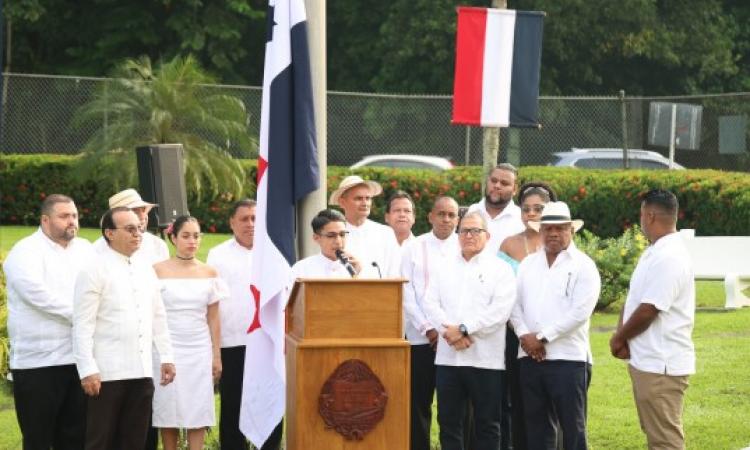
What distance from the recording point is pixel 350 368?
25.9ft

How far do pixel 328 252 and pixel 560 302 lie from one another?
5.03 feet

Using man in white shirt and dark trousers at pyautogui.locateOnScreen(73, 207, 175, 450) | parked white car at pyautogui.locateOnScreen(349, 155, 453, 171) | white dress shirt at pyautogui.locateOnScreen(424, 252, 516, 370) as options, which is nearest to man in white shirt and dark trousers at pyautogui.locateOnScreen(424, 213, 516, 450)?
white dress shirt at pyautogui.locateOnScreen(424, 252, 516, 370)

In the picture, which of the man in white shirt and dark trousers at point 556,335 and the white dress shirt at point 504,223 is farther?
the white dress shirt at point 504,223

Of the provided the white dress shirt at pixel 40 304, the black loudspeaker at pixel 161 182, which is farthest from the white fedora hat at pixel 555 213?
the black loudspeaker at pixel 161 182

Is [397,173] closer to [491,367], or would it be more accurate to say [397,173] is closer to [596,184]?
[596,184]

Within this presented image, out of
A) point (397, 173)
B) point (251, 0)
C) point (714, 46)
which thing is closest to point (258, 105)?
point (397, 173)

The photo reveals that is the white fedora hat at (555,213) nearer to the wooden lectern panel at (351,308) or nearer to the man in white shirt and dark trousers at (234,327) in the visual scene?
the wooden lectern panel at (351,308)

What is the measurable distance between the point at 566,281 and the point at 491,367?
29.7 inches

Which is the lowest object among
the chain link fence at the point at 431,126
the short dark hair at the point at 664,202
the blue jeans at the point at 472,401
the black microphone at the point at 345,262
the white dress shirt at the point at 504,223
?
the blue jeans at the point at 472,401

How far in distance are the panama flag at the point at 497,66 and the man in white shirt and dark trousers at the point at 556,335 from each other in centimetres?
553

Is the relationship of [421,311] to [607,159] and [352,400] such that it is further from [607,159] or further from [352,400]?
[607,159]

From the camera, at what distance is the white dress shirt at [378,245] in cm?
994

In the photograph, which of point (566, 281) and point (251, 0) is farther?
point (251, 0)

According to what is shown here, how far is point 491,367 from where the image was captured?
9.16 meters
